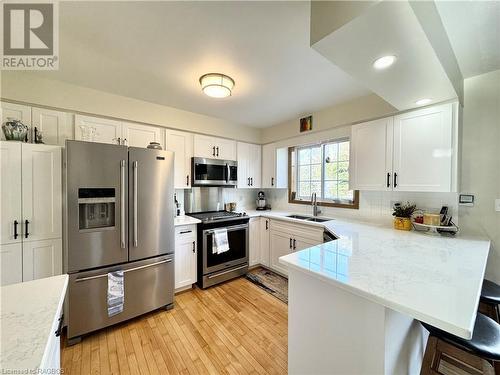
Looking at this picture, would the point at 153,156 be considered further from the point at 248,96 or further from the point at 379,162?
the point at 379,162

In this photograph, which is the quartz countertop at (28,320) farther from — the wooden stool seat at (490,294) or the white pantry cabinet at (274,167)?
the white pantry cabinet at (274,167)

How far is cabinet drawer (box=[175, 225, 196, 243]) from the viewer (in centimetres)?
257

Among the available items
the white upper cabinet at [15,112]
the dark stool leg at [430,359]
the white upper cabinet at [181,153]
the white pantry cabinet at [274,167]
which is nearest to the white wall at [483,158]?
the dark stool leg at [430,359]

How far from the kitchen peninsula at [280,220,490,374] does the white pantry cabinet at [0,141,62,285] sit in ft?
7.08

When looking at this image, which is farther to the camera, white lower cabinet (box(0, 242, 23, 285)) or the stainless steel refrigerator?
the stainless steel refrigerator

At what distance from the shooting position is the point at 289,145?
3.48 metres

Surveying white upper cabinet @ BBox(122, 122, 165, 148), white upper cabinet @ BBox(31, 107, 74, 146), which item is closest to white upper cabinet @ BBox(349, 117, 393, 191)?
white upper cabinet @ BBox(122, 122, 165, 148)

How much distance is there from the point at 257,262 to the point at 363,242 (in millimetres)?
2068

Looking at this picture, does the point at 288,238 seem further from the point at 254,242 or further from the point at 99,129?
the point at 99,129

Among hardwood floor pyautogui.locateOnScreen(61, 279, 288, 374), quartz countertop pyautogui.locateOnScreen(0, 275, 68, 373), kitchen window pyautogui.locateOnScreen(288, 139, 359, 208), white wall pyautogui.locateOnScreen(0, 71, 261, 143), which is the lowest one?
hardwood floor pyautogui.locateOnScreen(61, 279, 288, 374)

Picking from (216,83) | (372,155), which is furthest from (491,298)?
(216,83)

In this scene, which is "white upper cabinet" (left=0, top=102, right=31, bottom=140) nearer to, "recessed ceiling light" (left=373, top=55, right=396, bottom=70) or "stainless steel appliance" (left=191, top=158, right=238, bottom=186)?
"stainless steel appliance" (left=191, top=158, right=238, bottom=186)

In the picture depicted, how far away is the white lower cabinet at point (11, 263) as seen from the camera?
1.67 m

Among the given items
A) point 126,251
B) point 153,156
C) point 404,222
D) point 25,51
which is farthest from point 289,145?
point 25,51
